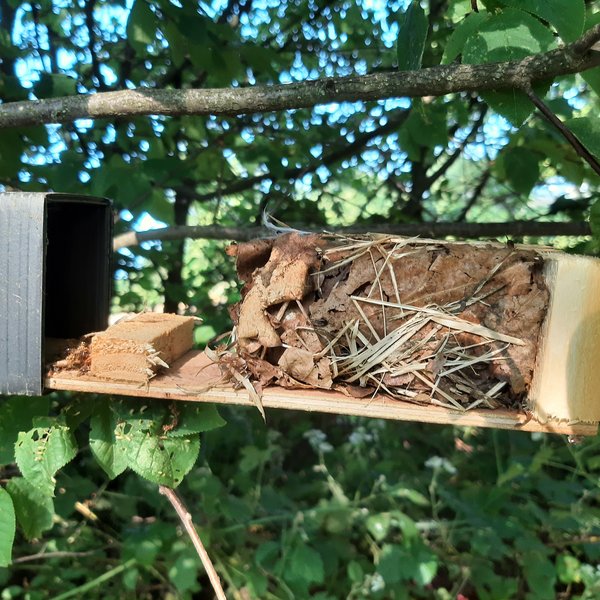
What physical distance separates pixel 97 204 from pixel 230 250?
372 millimetres

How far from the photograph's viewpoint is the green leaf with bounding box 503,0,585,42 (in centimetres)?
95

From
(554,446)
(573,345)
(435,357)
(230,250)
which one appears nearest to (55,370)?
(230,250)

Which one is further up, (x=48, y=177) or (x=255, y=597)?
(x=48, y=177)

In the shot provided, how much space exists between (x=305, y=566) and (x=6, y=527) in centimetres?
115

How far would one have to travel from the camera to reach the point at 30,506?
4.44 feet

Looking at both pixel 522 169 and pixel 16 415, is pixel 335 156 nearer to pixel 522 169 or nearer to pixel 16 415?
pixel 522 169

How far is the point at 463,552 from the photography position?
8.62 ft

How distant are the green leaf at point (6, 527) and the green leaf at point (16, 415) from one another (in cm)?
12

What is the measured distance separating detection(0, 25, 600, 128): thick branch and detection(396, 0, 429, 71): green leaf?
0.21 ft

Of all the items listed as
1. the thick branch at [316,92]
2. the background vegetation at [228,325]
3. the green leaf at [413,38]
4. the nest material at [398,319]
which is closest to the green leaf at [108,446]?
the background vegetation at [228,325]

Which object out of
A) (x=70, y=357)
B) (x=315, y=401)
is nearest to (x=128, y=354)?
(x=70, y=357)

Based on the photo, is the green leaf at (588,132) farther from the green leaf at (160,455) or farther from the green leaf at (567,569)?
the green leaf at (567,569)

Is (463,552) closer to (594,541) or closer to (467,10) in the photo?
(594,541)

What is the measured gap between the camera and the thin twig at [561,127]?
3.36 ft
